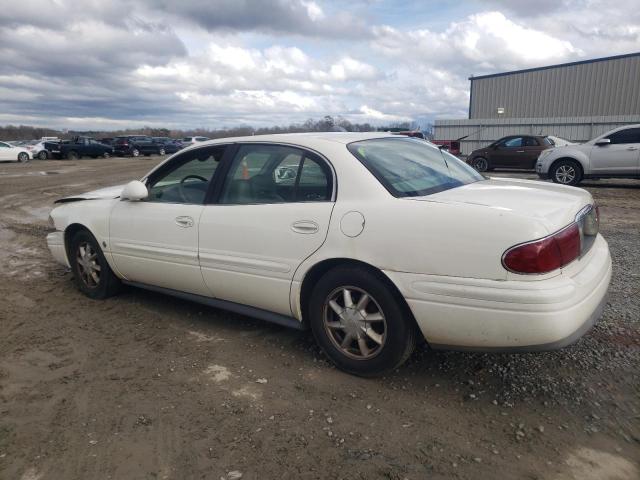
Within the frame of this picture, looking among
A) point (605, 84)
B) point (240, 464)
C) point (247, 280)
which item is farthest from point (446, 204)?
point (605, 84)

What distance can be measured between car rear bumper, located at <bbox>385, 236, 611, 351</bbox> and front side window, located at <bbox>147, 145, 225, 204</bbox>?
5.93 feet

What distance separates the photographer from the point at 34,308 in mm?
4664

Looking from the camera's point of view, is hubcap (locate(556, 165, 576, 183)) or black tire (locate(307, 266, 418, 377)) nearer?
→ black tire (locate(307, 266, 418, 377))

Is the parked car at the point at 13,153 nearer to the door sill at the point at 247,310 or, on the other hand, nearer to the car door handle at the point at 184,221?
the door sill at the point at 247,310

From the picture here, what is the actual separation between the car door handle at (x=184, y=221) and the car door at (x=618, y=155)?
1153 cm

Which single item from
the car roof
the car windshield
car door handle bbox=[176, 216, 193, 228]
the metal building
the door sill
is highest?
the metal building

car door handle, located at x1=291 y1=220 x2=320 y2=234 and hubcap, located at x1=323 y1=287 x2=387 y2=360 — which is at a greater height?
car door handle, located at x1=291 y1=220 x2=320 y2=234

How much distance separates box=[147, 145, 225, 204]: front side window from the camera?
3.91 m

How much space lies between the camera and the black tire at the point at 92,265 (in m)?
4.66

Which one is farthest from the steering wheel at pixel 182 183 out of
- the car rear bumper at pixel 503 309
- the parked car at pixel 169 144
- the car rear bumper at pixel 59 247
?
the parked car at pixel 169 144

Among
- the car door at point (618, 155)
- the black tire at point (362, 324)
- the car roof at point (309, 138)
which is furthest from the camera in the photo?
the car door at point (618, 155)

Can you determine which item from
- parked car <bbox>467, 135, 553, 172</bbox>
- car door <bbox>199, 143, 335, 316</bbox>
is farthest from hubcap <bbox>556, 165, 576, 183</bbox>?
car door <bbox>199, 143, 335, 316</bbox>

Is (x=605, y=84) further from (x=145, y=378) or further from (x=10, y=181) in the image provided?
(x=145, y=378)

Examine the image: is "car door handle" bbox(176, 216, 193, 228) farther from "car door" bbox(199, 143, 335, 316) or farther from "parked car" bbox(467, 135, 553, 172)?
"parked car" bbox(467, 135, 553, 172)
